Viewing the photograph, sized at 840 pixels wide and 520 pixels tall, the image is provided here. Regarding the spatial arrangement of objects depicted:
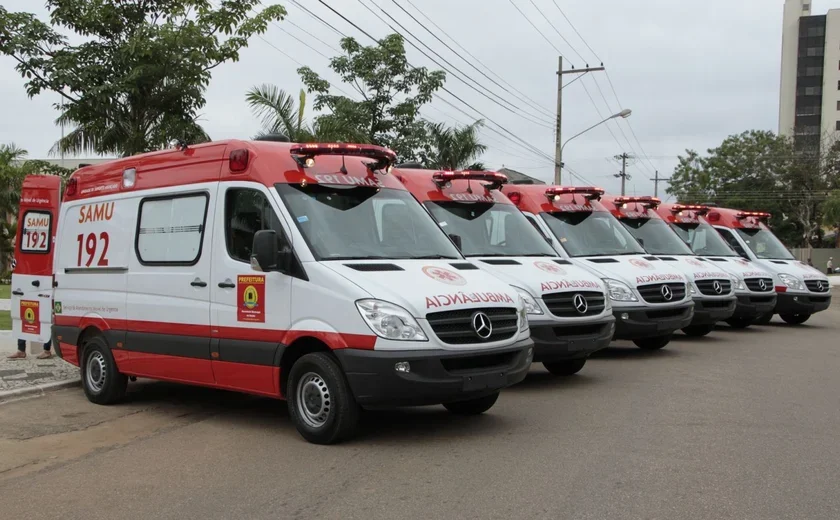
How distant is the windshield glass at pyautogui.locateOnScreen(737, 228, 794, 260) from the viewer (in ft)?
56.9

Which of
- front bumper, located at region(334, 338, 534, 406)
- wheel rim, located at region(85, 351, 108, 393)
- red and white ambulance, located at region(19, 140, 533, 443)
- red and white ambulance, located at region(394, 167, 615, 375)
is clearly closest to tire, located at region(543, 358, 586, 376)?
red and white ambulance, located at region(394, 167, 615, 375)

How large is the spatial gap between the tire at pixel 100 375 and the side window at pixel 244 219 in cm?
233

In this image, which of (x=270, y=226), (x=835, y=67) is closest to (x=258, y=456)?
(x=270, y=226)

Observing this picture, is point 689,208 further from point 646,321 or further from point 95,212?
point 95,212

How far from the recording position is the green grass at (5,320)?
48.0 feet

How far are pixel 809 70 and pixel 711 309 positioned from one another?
9153 centimetres

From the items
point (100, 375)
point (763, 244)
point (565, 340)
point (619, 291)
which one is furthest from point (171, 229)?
point (763, 244)

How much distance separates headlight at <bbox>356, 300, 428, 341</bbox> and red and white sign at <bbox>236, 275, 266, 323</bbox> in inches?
44.7

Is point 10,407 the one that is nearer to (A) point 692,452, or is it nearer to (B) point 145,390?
(B) point 145,390

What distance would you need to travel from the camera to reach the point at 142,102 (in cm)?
1245

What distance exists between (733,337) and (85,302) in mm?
10938

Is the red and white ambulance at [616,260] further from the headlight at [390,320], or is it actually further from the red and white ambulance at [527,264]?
the headlight at [390,320]

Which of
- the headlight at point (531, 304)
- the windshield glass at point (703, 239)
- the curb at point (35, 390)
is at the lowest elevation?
the curb at point (35, 390)

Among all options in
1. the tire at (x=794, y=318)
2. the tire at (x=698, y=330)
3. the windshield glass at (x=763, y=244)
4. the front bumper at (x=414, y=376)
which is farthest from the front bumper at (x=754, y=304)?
the front bumper at (x=414, y=376)
